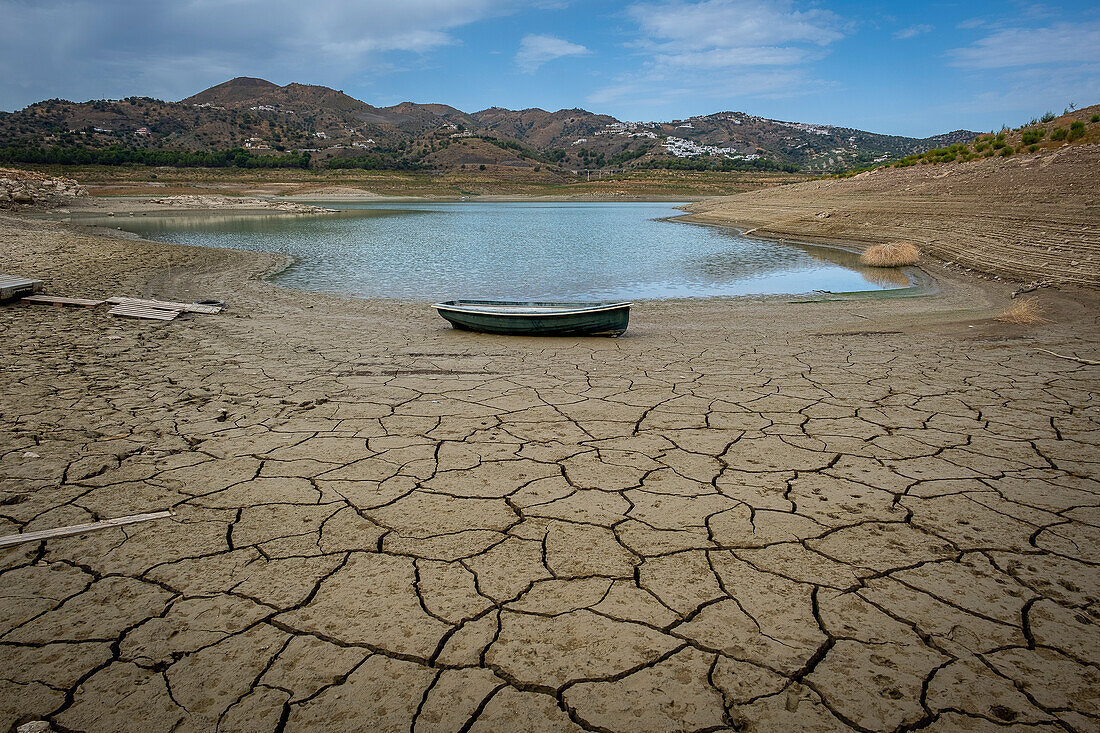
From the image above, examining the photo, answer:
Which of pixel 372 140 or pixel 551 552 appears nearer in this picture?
pixel 551 552

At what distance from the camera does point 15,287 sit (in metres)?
8.55

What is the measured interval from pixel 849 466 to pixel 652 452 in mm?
1251

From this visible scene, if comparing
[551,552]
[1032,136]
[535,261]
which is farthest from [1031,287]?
[1032,136]

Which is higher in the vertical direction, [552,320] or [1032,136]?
A: [1032,136]

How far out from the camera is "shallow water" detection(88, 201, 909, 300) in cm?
1396

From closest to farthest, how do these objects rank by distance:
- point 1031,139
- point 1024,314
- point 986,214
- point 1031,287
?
point 1024,314
point 1031,287
point 986,214
point 1031,139

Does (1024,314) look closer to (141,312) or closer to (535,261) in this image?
(535,261)

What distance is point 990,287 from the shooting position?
41.4ft

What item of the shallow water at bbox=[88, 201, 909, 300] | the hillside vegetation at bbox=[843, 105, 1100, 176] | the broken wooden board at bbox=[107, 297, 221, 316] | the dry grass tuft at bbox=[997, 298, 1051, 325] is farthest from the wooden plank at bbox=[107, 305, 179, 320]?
the hillside vegetation at bbox=[843, 105, 1100, 176]

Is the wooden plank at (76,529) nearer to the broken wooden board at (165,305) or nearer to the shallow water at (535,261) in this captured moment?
the broken wooden board at (165,305)

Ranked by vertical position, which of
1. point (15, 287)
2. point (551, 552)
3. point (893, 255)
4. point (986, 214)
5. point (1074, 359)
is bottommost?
point (551, 552)

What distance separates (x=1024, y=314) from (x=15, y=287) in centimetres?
1475

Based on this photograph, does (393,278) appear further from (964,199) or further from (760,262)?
(964,199)

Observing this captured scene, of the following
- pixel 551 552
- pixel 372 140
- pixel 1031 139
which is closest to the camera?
pixel 551 552
